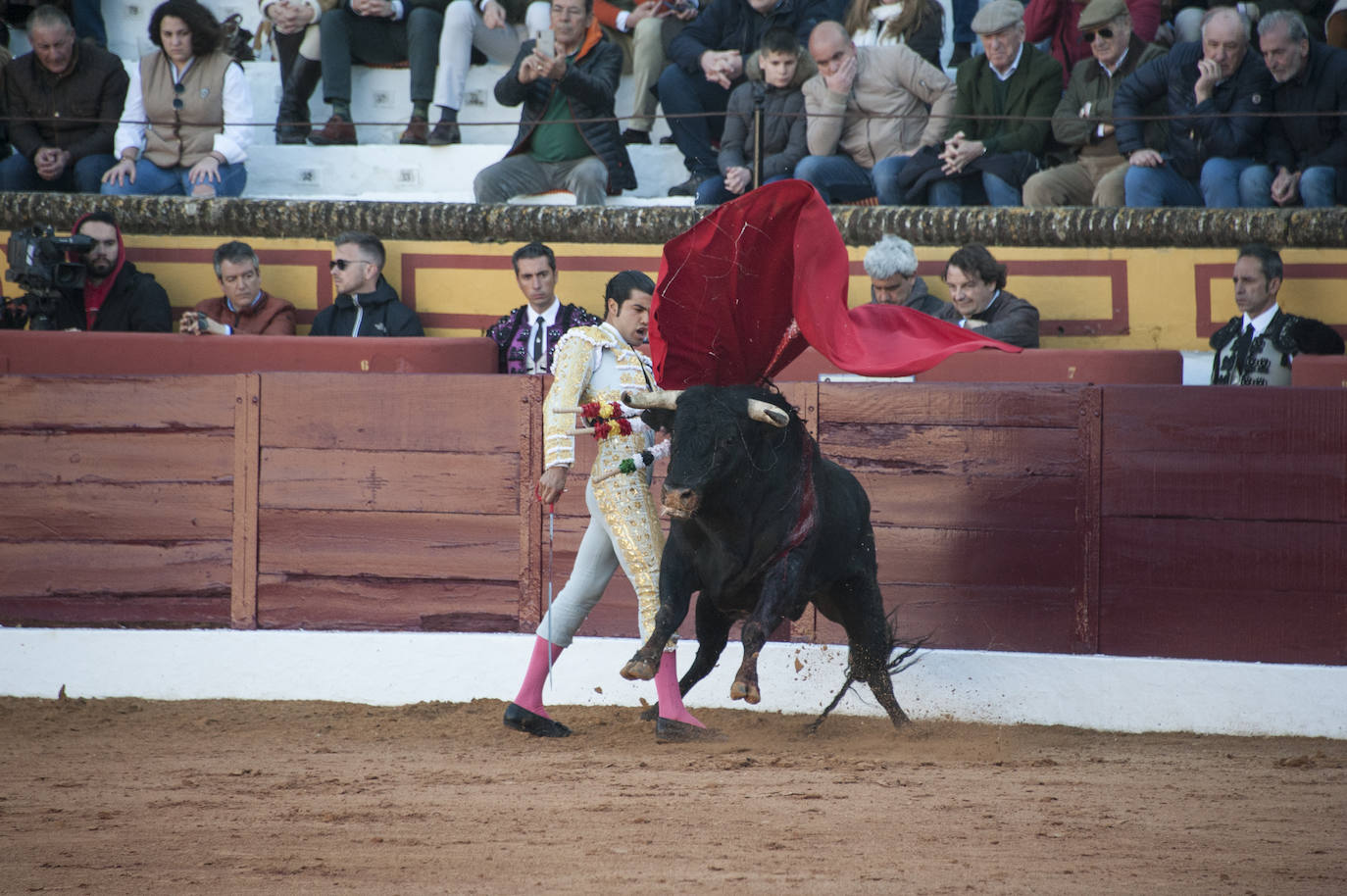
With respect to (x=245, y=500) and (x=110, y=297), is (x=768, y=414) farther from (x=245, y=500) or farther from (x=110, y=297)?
(x=110, y=297)

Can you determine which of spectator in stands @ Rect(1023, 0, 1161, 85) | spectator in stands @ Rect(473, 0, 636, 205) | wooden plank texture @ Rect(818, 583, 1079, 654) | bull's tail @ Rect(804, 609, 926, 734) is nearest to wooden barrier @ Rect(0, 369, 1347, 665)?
wooden plank texture @ Rect(818, 583, 1079, 654)

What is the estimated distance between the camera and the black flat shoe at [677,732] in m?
4.61

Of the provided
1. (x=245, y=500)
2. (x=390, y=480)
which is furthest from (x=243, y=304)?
(x=390, y=480)

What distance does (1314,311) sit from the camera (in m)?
6.24

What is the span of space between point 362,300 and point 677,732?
9.50 ft

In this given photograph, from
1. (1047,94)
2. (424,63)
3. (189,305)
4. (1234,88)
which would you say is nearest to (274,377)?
(189,305)

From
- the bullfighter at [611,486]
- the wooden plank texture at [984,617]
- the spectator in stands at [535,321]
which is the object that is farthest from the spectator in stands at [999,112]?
the bullfighter at [611,486]

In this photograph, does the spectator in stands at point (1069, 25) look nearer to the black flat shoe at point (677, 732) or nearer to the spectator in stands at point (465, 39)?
the spectator in stands at point (465, 39)

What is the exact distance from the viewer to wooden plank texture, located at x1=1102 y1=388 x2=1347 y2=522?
5.22 metres

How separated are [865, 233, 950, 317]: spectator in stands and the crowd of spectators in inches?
29.4

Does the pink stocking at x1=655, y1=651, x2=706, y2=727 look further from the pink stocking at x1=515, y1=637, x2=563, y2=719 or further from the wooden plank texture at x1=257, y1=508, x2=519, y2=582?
the wooden plank texture at x1=257, y1=508, x2=519, y2=582

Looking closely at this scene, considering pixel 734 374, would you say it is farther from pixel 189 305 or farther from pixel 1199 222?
pixel 189 305

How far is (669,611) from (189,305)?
3.93 m

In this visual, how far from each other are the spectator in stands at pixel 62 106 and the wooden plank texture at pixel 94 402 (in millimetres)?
1948
